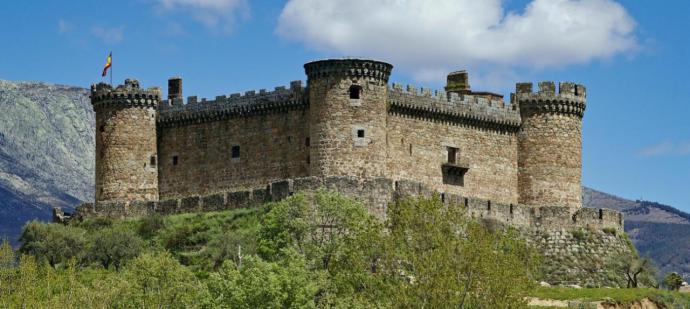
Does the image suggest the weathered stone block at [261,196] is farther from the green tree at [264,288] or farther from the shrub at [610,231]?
the green tree at [264,288]

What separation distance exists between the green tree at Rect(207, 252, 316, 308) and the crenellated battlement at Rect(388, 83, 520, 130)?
26201mm

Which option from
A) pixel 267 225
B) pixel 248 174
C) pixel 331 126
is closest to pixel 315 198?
pixel 267 225

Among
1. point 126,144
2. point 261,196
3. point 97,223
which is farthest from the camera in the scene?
point 126,144

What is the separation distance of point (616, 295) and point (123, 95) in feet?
101

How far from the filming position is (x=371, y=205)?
76312 millimetres

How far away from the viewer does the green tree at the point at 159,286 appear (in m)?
62.6

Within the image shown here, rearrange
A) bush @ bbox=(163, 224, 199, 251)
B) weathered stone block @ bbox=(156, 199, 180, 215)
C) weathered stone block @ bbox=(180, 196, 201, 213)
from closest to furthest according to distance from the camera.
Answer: bush @ bbox=(163, 224, 199, 251) → weathered stone block @ bbox=(180, 196, 201, 213) → weathered stone block @ bbox=(156, 199, 180, 215)

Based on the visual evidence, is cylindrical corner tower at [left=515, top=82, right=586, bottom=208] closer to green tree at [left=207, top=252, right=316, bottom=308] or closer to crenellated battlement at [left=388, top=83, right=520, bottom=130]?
crenellated battlement at [left=388, top=83, right=520, bottom=130]

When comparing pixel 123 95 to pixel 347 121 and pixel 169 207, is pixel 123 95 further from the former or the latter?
pixel 347 121

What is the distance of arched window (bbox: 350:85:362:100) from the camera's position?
265ft

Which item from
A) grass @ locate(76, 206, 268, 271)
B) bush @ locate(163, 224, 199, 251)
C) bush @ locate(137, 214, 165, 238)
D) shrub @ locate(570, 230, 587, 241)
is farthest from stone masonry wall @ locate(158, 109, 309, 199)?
shrub @ locate(570, 230, 587, 241)

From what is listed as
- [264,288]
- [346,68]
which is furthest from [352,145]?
[264,288]

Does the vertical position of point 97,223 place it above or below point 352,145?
below

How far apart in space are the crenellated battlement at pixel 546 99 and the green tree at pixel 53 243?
86.9ft
